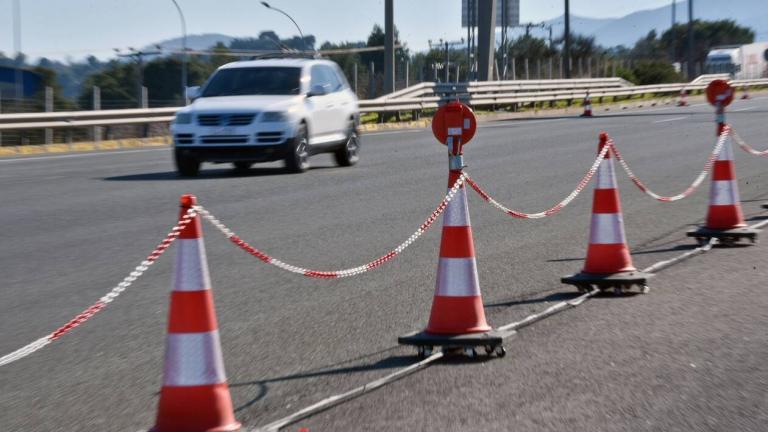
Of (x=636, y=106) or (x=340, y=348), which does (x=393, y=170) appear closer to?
(x=340, y=348)

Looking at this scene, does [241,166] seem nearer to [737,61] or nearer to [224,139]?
[224,139]

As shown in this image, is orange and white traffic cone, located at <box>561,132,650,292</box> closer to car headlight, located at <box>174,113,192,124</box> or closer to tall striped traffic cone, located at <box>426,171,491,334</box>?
tall striped traffic cone, located at <box>426,171,491,334</box>

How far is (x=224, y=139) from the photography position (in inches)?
702

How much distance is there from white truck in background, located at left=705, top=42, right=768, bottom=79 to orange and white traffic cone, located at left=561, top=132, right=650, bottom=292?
274ft

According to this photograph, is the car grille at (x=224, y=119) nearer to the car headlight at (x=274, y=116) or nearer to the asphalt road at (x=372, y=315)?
the car headlight at (x=274, y=116)

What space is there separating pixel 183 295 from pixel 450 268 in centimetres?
217

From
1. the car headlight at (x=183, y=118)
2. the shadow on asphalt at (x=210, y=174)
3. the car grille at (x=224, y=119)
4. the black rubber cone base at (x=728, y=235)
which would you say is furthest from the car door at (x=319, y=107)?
the black rubber cone base at (x=728, y=235)

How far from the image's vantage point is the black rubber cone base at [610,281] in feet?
26.5

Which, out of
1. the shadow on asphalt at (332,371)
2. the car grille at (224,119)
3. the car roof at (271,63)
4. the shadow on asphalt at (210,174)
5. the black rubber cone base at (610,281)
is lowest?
the shadow on asphalt at (332,371)

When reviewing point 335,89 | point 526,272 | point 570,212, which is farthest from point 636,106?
point 526,272

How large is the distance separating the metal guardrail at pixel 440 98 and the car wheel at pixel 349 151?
7.44m

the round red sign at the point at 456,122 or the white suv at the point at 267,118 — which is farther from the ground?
the white suv at the point at 267,118

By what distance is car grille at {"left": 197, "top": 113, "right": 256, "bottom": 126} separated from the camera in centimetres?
1791

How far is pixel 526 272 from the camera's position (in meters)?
9.30
